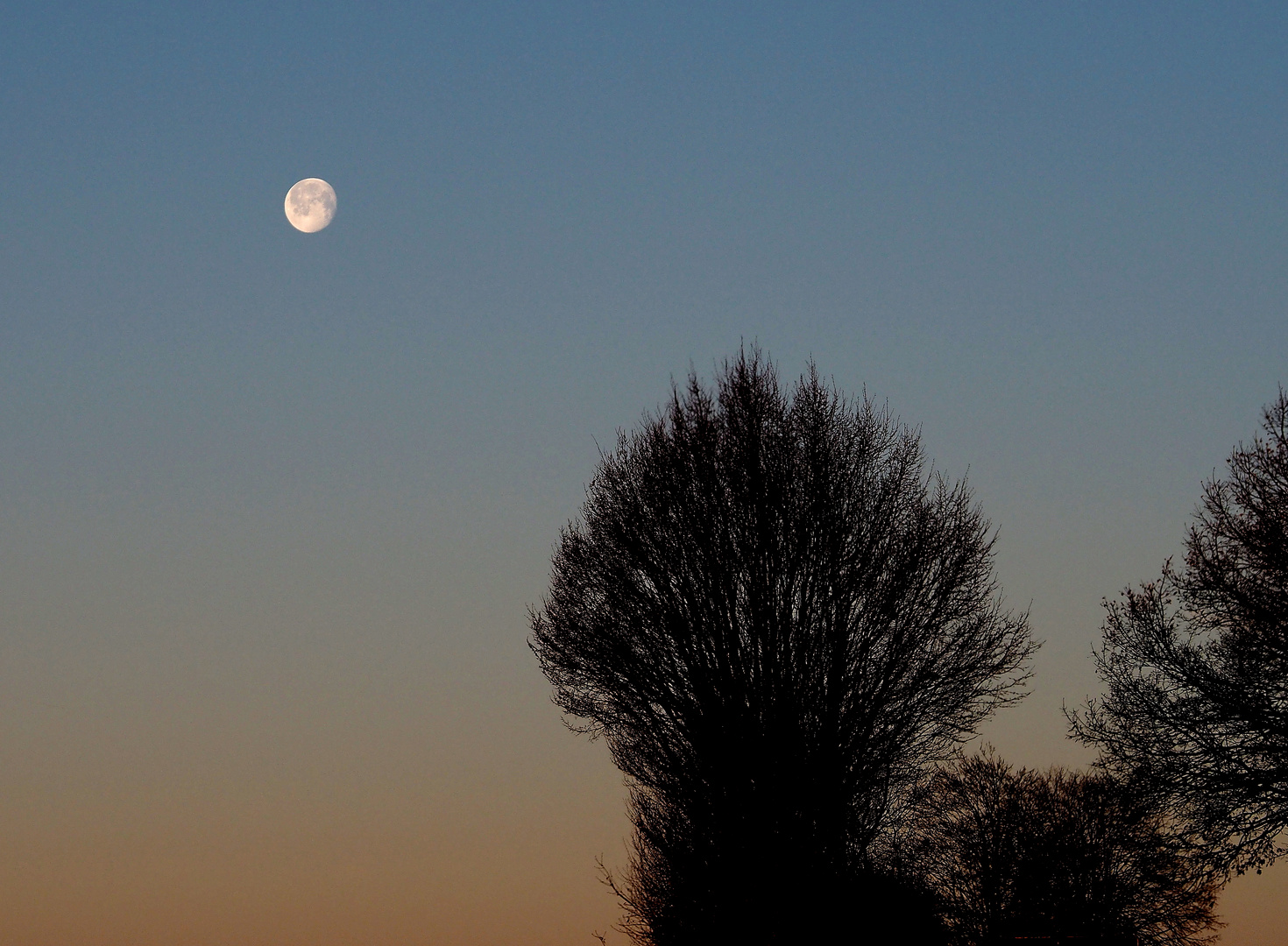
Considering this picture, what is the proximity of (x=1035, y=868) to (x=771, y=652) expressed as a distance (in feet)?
116

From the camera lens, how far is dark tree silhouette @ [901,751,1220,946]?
167 feet

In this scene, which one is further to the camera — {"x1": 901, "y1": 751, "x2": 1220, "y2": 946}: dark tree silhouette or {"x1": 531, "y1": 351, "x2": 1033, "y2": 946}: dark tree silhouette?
{"x1": 901, "y1": 751, "x2": 1220, "y2": 946}: dark tree silhouette

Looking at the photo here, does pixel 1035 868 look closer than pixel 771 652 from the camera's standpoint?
No

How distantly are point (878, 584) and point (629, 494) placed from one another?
15.7 feet

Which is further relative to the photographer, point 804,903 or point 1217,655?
point 1217,655

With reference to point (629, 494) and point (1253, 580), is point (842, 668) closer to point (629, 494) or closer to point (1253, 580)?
point (629, 494)

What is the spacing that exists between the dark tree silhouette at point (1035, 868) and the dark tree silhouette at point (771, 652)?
27.8m

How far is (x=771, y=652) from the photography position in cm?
2236

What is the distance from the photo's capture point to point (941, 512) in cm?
2344

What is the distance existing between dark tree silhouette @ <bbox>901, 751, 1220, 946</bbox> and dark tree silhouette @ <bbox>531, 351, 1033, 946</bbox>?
1094 inches

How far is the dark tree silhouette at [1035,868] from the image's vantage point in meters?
50.8

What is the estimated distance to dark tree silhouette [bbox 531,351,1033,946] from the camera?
2211 centimetres

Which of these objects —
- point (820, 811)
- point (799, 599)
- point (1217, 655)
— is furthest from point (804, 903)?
point (1217, 655)

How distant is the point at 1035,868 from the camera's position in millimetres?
52438
